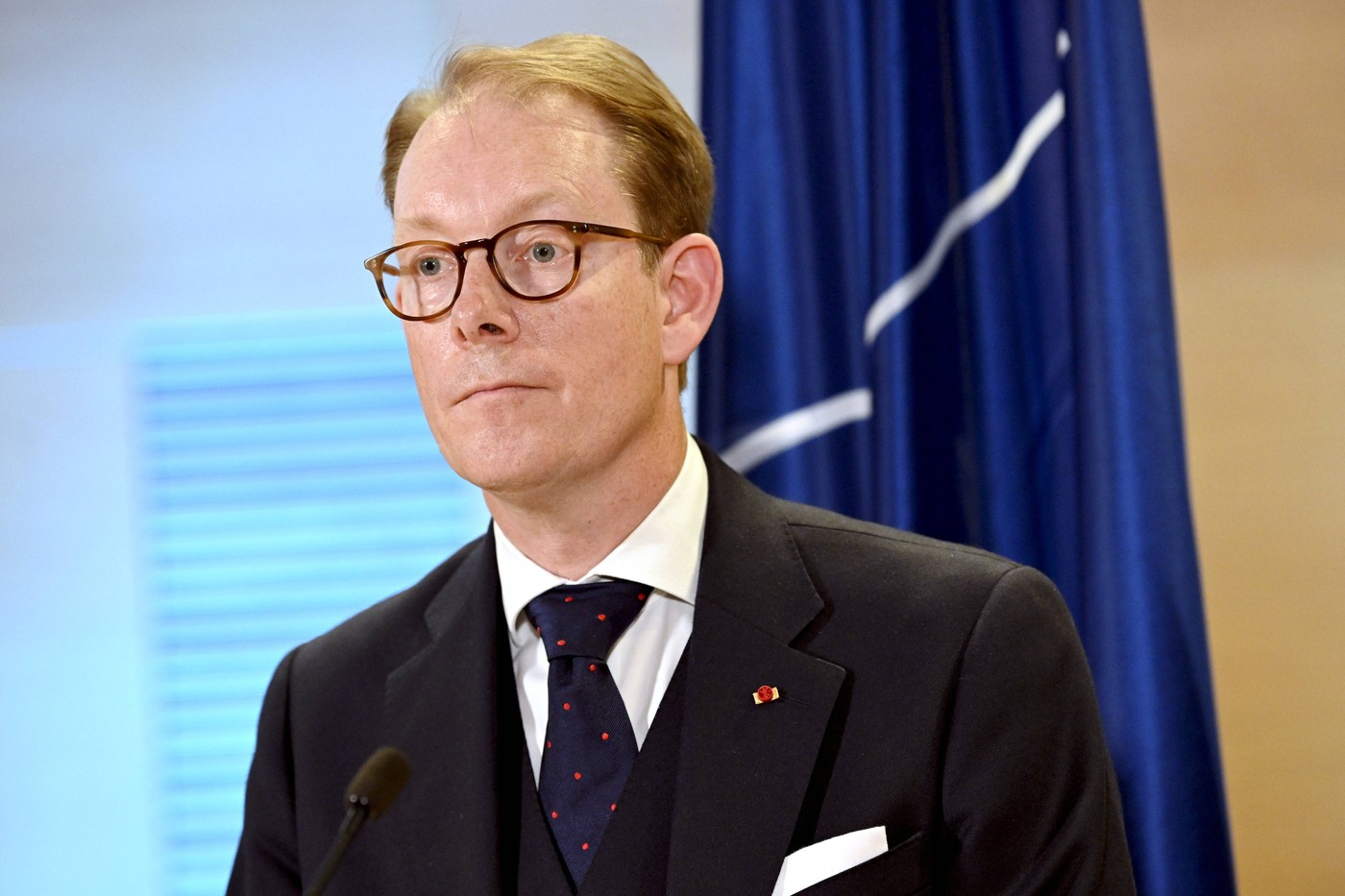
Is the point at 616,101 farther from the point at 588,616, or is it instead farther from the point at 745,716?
the point at 745,716

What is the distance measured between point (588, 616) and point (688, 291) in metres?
0.42

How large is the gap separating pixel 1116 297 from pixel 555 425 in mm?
876

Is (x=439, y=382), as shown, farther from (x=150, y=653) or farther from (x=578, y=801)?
(x=150, y=653)

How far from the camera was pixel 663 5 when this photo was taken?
252cm

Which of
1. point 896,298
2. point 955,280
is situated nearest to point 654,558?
point 896,298

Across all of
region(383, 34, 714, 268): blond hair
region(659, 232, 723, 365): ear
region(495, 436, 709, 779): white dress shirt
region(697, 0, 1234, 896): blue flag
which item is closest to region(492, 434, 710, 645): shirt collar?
region(495, 436, 709, 779): white dress shirt

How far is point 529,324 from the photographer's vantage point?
1.46m

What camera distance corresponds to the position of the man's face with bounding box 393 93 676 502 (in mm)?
1460

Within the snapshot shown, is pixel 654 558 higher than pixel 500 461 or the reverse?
the reverse

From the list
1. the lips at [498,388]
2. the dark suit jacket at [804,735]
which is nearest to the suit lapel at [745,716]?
the dark suit jacket at [804,735]

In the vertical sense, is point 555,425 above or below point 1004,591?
above

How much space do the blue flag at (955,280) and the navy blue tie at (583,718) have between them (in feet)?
1.79

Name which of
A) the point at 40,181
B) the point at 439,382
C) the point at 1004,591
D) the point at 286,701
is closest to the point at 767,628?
the point at 1004,591

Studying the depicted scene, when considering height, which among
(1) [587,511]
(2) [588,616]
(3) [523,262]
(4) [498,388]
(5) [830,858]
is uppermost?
(3) [523,262]
